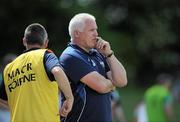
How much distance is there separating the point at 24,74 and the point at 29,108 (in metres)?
0.34

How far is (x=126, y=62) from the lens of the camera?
140 ft

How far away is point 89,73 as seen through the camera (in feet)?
27.1

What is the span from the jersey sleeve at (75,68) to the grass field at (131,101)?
14.8 meters

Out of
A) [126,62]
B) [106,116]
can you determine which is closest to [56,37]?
[126,62]

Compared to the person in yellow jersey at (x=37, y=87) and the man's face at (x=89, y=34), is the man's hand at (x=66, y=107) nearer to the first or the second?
the person in yellow jersey at (x=37, y=87)

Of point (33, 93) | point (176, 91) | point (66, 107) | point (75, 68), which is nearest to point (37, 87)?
point (33, 93)

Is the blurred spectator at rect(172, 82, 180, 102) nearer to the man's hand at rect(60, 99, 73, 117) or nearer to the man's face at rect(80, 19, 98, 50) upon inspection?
the man's face at rect(80, 19, 98, 50)

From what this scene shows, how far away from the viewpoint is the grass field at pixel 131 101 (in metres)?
25.1

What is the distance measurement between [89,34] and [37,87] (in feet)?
3.31

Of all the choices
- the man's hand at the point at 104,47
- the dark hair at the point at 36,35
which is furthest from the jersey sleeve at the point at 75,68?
the dark hair at the point at 36,35

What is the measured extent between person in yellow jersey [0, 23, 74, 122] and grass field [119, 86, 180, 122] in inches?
602

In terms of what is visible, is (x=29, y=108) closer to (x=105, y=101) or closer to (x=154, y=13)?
(x=105, y=101)

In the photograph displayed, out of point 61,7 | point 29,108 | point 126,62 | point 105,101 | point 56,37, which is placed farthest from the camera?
point 126,62

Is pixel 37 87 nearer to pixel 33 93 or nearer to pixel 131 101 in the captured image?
pixel 33 93
